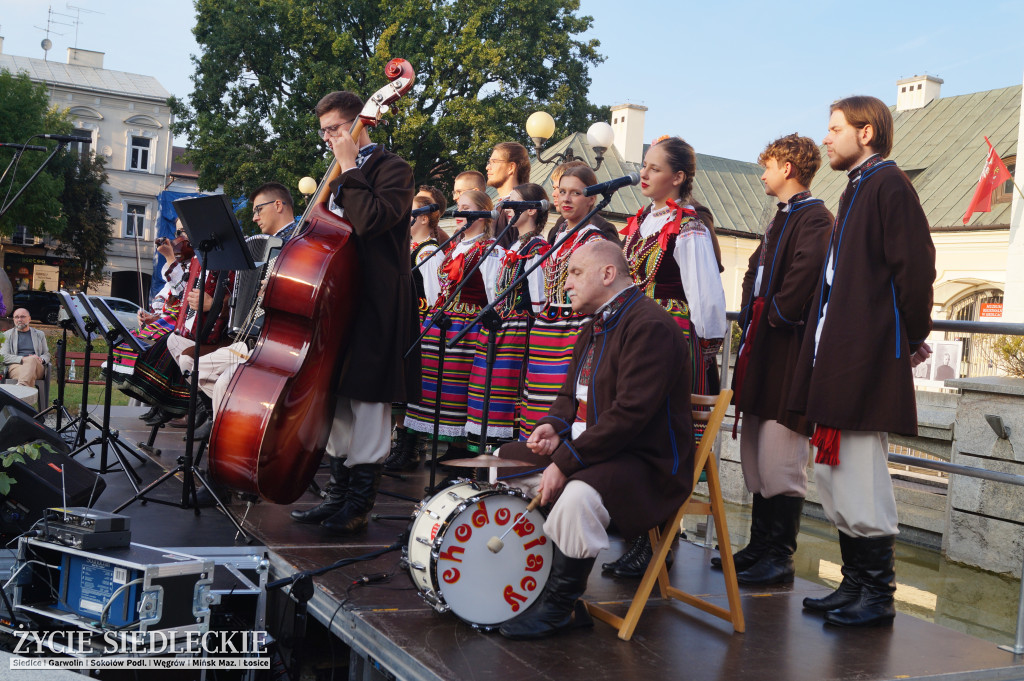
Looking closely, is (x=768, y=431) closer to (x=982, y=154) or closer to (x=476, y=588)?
(x=476, y=588)

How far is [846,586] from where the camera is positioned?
3.80 meters

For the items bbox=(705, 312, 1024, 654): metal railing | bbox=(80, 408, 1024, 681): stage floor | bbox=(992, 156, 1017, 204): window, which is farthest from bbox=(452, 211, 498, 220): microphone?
bbox=(992, 156, 1017, 204): window

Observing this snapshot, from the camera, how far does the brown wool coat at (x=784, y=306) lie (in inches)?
159

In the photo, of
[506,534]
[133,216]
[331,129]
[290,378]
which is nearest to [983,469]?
[506,534]

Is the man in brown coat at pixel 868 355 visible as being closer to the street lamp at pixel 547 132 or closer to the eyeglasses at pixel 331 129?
the eyeglasses at pixel 331 129

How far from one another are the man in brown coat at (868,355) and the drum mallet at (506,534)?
1.19 meters

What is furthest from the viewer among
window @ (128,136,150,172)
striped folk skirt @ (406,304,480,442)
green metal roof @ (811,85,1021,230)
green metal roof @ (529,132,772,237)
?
window @ (128,136,150,172)

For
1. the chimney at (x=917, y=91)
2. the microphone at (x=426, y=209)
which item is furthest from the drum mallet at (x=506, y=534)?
the chimney at (x=917, y=91)

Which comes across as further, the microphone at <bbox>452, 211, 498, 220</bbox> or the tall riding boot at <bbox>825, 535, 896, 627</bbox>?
the microphone at <bbox>452, 211, 498, 220</bbox>

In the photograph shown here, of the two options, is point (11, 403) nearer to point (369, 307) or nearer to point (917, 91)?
point (369, 307)

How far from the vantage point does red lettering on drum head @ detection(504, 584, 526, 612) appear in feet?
10.8

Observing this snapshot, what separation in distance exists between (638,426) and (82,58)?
159 ft

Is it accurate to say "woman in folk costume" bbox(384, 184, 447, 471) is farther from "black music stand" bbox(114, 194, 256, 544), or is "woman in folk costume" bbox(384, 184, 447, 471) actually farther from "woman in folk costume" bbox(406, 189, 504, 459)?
"black music stand" bbox(114, 194, 256, 544)

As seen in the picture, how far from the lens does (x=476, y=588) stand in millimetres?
3230
